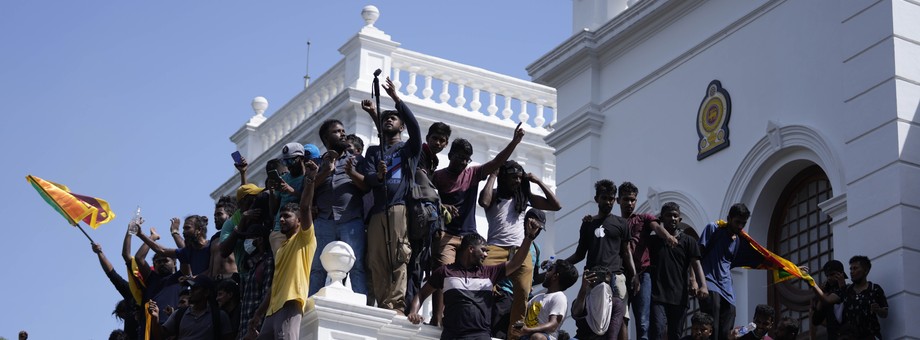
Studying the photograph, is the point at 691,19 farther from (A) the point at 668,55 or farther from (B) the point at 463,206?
(B) the point at 463,206

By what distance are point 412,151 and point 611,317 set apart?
2098mm

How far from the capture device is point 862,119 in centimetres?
1741

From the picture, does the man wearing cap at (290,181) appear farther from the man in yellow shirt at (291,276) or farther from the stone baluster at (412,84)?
the stone baluster at (412,84)

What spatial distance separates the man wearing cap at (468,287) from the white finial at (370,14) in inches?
499

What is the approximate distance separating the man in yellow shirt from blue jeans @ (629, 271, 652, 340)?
3120 millimetres

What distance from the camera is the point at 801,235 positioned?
18.7 meters

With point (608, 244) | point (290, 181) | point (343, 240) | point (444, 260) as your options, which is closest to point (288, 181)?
point (290, 181)

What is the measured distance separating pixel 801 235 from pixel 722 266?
3343 mm

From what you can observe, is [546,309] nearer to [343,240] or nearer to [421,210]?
[421,210]

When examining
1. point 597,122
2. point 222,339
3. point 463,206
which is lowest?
point 222,339

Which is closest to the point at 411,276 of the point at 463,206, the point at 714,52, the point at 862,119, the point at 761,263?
the point at 463,206

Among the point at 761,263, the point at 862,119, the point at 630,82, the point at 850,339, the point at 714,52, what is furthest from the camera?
the point at 630,82

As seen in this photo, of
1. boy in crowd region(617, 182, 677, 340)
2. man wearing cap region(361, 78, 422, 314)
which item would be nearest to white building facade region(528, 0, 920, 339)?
boy in crowd region(617, 182, 677, 340)

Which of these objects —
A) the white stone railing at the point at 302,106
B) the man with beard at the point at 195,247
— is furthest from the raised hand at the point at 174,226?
the white stone railing at the point at 302,106
